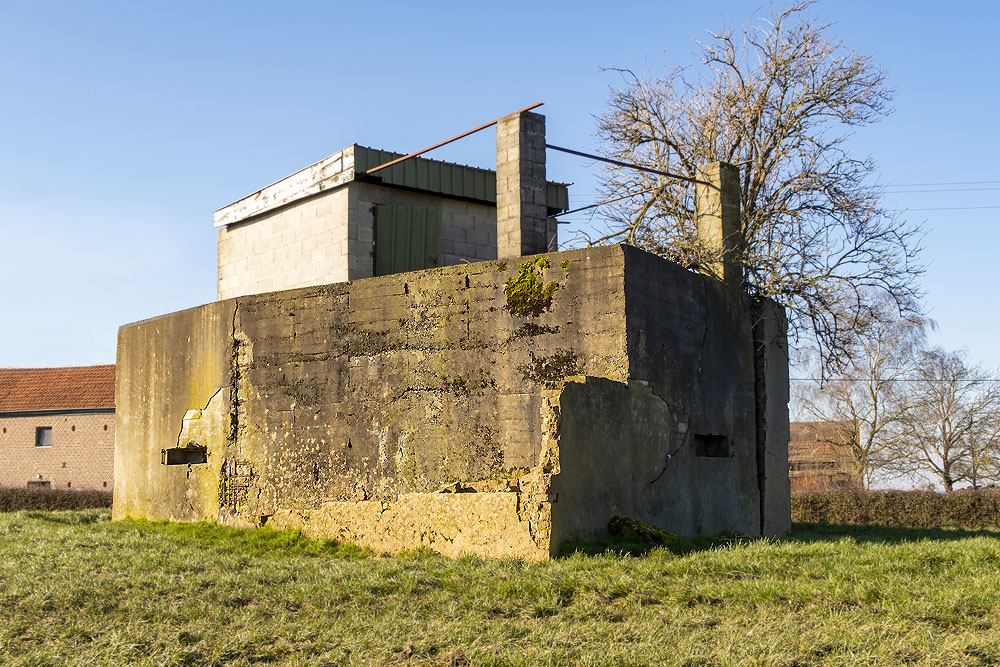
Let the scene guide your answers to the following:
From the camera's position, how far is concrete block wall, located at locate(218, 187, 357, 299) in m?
14.4

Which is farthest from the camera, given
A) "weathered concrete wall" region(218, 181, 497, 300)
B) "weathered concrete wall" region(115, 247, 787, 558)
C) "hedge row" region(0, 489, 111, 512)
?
"hedge row" region(0, 489, 111, 512)

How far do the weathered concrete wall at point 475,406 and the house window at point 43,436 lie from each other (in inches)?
1149

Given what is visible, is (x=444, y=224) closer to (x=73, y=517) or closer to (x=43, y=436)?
(x=73, y=517)

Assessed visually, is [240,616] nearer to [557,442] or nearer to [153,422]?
[557,442]

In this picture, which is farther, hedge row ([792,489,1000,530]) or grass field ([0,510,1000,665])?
hedge row ([792,489,1000,530])

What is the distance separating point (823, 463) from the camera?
3797 cm

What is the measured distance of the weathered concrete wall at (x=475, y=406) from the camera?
8.74m

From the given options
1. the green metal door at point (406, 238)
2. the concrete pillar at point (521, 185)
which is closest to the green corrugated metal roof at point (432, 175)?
the green metal door at point (406, 238)

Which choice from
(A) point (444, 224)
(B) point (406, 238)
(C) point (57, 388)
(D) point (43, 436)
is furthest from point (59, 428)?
(B) point (406, 238)

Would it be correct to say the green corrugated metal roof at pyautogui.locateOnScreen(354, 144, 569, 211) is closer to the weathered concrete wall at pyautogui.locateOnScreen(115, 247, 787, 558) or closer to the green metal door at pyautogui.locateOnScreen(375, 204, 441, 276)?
the green metal door at pyautogui.locateOnScreen(375, 204, 441, 276)

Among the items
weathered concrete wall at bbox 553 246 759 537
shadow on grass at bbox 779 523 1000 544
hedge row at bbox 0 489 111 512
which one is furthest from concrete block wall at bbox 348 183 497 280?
hedge row at bbox 0 489 111 512

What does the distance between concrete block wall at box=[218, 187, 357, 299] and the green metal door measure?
0.54m

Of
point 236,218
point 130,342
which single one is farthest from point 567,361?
point 236,218

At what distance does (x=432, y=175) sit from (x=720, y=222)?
4.89 meters
